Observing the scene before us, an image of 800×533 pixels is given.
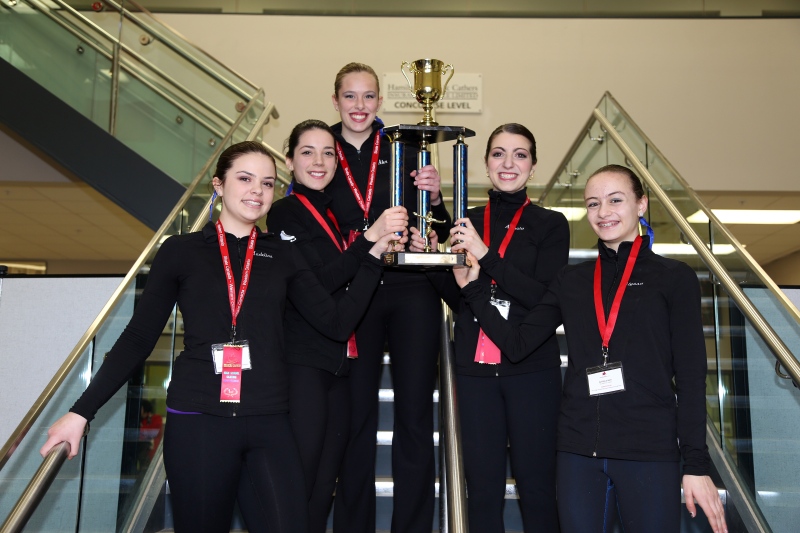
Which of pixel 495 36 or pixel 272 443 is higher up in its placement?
pixel 495 36

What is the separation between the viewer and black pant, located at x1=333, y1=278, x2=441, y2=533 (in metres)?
2.93

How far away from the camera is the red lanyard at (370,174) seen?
10.4ft

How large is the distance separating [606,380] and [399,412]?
0.87 meters

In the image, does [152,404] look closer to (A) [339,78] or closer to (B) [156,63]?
(A) [339,78]

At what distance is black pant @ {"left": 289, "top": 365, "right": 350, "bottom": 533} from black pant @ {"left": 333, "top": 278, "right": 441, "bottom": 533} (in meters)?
0.11

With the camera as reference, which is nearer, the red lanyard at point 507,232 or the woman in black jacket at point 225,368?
the woman in black jacket at point 225,368

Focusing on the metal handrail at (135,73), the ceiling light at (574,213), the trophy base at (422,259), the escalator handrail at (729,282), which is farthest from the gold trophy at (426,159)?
the metal handrail at (135,73)

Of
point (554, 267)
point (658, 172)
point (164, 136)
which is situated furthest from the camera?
point (164, 136)

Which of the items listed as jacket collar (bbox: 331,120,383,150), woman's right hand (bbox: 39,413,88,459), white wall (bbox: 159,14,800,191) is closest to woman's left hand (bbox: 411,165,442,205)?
jacket collar (bbox: 331,120,383,150)

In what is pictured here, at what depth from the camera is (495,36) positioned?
9422mm

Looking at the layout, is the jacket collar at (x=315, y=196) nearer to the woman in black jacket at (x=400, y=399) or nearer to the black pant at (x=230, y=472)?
the woman in black jacket at (x=400, y=399)

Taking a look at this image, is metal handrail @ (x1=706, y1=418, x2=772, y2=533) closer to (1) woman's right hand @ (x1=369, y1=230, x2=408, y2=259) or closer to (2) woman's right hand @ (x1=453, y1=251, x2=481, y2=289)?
(2) woman's right hand @ (x1=453, y1=251, x2=481, y2=289)

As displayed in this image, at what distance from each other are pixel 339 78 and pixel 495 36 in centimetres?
652

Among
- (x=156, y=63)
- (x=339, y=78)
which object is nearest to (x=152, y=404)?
(x=339, y=78)
